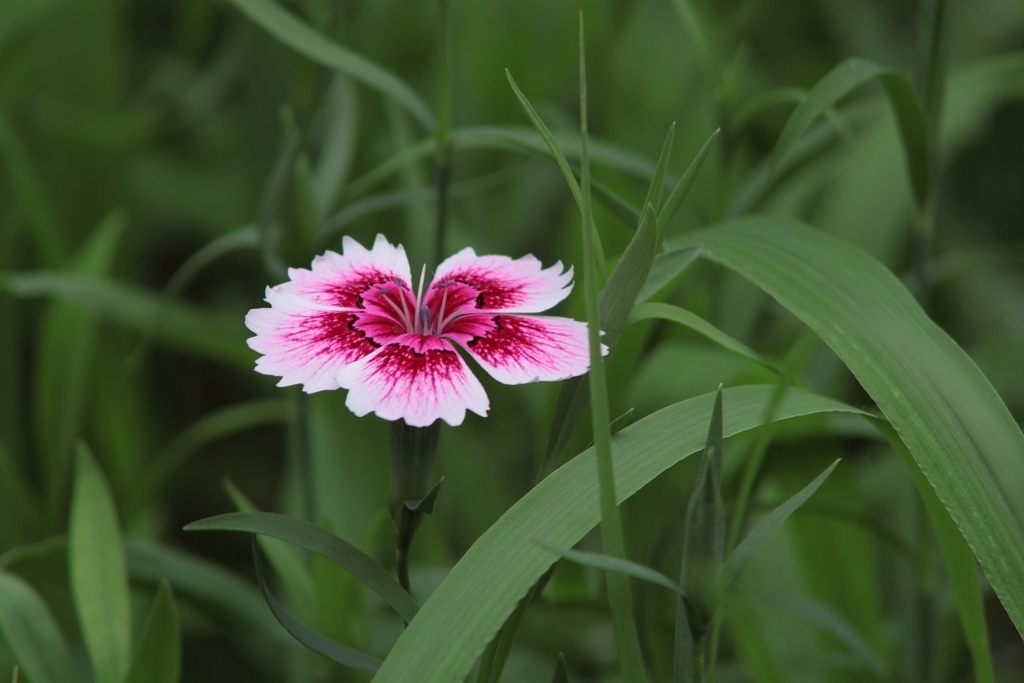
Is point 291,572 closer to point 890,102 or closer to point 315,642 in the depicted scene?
point 315,642

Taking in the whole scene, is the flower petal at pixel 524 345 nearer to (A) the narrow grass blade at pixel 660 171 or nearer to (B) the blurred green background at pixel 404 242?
(A) the narrow grass blade at pixel 660 171

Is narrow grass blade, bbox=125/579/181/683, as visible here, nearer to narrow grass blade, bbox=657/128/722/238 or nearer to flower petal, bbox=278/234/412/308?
flower petal, bbox=278/234/412/308

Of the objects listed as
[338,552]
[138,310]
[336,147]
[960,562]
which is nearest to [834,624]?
[960,562]

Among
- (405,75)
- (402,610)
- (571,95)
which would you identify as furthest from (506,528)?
(571,95)

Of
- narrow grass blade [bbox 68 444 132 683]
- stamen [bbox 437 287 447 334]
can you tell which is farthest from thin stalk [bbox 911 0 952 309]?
narrow grass blade [bbox 68 444 132 683]

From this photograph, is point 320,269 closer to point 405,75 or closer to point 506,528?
point 506,528

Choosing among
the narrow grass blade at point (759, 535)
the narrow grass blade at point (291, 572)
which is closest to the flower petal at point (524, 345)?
the narrow grass blade at point (759, 535)

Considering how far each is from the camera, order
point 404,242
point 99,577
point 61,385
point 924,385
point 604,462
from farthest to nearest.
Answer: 1. point 404,242
2. point 61,385
3. point 99,577
4. point 924,385
5. point 604,462
